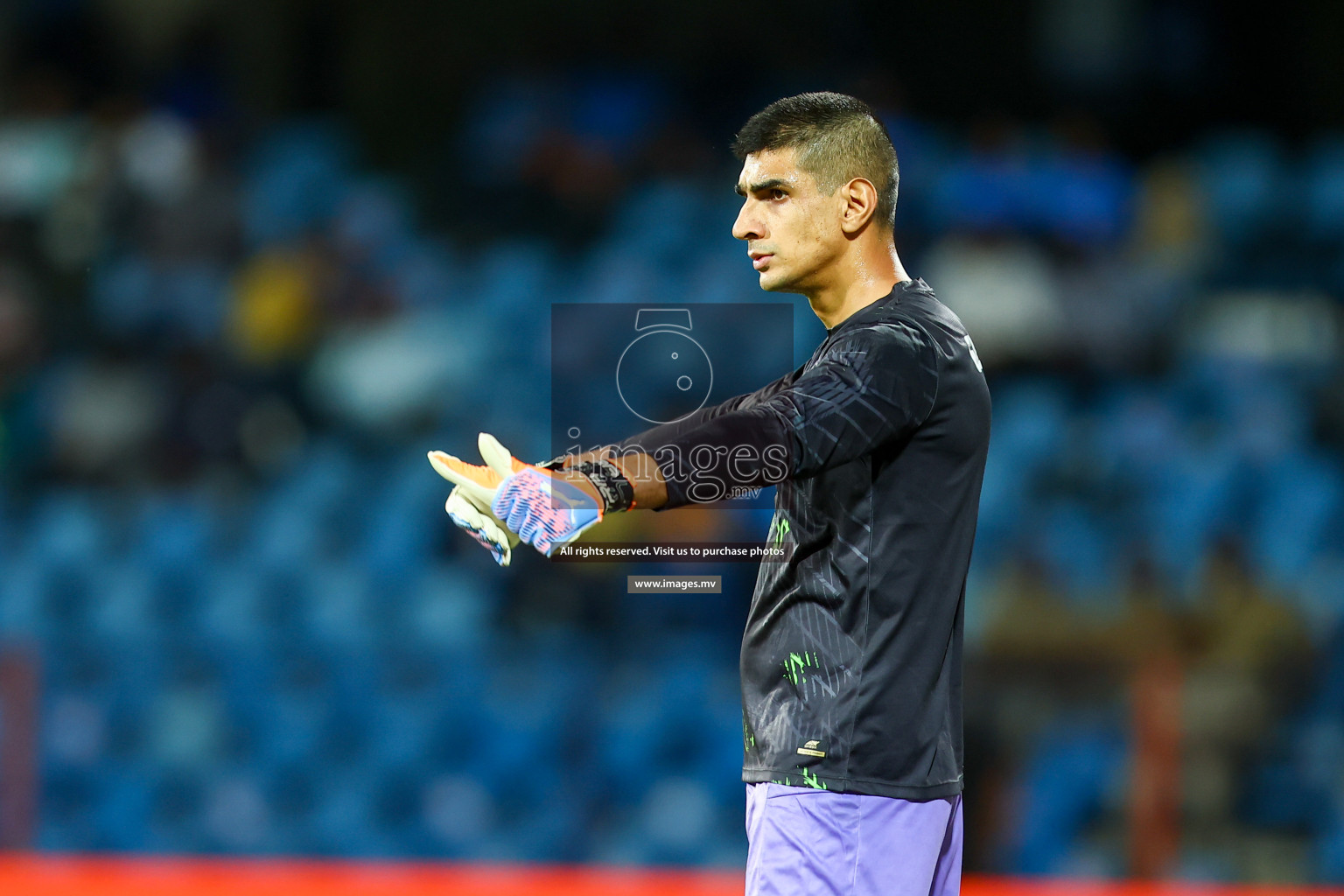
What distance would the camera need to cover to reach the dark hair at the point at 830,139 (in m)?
1.88

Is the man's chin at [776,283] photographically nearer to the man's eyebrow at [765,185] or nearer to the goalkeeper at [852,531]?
the goalkeeper at [852,531]

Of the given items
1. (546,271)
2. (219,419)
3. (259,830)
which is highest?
(546,271)

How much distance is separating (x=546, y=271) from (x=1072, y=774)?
3143mm

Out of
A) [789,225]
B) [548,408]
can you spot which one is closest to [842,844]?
[789,225]

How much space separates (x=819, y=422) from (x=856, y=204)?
1.22ft

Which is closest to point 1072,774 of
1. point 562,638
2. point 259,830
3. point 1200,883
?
point 1200,883

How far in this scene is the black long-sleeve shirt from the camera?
69.1 inches

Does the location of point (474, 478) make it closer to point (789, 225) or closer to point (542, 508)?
point (542, 508)

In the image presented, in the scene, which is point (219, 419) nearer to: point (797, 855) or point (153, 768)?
point (153, 768)

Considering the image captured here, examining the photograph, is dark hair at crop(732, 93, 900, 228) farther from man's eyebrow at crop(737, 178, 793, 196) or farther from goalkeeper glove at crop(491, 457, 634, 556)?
goalkeeper glove at crop(491, 457, 634, 556)

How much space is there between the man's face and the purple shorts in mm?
654

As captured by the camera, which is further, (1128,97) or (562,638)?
(1128,97)

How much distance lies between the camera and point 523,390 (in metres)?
5.80

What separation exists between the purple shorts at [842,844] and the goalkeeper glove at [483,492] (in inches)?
19.7
